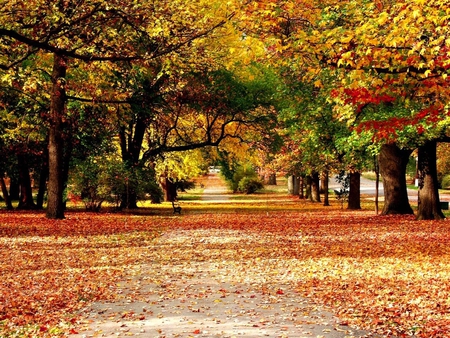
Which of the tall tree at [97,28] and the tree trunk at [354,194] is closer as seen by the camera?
the tall tree at [97,28]

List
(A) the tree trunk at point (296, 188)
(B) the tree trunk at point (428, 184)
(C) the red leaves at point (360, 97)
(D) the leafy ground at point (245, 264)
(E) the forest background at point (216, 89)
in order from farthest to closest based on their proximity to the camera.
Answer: (A) the tree trunk at point (296, 188)
(B) the tree trunk at point (428, 184)
(C) the red leaves at point (360, 97)
(E) the forest background at point (216, 89)
(D) the leafy ground at point (245, 264)

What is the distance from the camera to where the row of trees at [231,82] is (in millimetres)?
11773

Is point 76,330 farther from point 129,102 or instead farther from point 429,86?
point 129,102

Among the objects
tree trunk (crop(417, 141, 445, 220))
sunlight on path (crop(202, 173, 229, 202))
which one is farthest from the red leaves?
sunlight on path (crop(202, 173, 229, 202))

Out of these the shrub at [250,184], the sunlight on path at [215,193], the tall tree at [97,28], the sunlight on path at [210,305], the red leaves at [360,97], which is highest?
the tall tree at [97,28]

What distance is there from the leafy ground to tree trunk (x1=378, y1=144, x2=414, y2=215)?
130 inches

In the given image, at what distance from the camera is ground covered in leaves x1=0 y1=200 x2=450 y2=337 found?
8883mm

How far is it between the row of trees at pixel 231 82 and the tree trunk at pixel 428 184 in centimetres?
4

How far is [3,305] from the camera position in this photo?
9547 mm

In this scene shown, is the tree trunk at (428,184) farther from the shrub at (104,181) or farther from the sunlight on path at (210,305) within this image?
the sunlight on path at (210,305)

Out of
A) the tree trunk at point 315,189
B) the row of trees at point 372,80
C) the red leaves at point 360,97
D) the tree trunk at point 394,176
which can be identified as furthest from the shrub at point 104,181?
the tree trunk at point 315,189

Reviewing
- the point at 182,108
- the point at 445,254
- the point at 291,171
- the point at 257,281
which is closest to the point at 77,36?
the point at 257,281

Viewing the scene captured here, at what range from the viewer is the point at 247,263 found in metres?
14.1

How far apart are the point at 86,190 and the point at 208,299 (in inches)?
903
